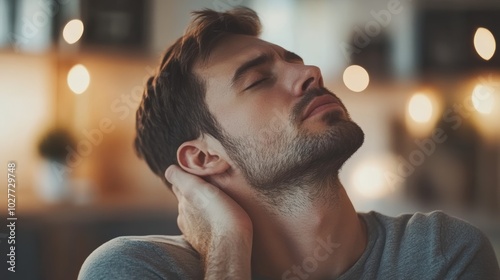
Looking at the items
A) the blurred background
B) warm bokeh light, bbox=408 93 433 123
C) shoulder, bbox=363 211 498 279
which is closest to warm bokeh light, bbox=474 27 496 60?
the blurred background

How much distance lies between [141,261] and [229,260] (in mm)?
112

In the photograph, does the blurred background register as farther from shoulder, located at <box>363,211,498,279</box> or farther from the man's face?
shoulder, located at <box>363,211,498,279</box>

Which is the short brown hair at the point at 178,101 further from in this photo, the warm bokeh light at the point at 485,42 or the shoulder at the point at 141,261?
the warm bokeh light at the point at 485,42

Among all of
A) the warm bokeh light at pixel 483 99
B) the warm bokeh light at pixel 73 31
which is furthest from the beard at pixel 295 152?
the warm bokeh light at pixel 483 99

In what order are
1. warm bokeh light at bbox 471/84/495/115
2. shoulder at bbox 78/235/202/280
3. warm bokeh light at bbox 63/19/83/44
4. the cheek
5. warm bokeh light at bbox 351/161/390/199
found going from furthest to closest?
1. warm bokeh light at bbox 471/84/495/115
2. warm bokeh light at bbox 351/161/390/199
3. warm bokeh light at bbox 63/19/83/44
4. the cheek
5. shoulder at bbox 78/235/202/280

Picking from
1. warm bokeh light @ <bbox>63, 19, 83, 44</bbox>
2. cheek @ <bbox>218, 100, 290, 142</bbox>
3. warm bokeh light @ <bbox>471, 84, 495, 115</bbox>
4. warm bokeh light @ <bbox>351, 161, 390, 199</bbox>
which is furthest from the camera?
warm bokeh light @ <bbox>471, 84, 495, 115</bbox>

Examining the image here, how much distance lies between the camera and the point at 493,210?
143cm

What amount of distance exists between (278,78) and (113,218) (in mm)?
375

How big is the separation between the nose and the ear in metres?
0.15

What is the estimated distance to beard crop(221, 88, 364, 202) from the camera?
2.74 feet

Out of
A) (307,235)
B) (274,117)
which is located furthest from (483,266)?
(274,117)

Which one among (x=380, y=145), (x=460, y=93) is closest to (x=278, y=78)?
(x=380, y=145)

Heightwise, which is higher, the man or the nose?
the nose

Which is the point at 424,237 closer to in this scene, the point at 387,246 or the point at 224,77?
the point at 387,246
